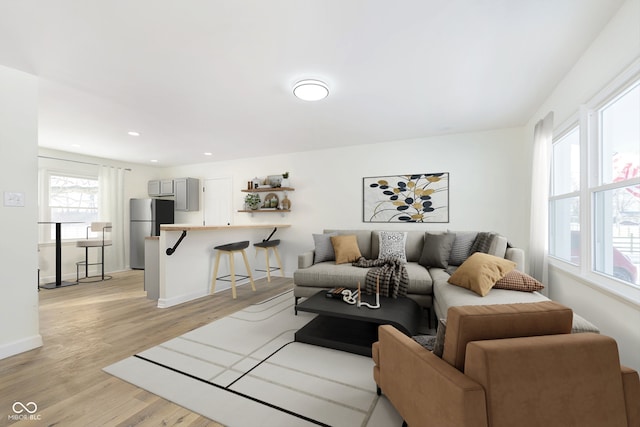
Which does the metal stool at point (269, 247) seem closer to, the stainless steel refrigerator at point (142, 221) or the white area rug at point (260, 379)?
the white area rug at point (260, 379)

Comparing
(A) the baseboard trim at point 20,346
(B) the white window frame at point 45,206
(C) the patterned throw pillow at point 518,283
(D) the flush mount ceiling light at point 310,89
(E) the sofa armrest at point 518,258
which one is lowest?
(A) the baseboard trim at point 20,346

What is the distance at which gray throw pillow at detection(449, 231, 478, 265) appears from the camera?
11.4ft

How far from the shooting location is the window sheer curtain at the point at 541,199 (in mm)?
2951

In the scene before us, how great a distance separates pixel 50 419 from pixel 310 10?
2791 mm

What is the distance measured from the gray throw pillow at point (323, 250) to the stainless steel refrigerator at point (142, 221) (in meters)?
3.93

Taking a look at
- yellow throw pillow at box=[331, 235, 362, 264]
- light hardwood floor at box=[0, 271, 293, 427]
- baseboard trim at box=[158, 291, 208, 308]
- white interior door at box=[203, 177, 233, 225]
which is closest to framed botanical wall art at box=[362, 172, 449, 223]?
yellow throw pillow at box=[331, 235, 362, 264]

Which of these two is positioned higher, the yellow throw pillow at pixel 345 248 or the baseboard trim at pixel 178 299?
the yellow throw pillow at pixel 345 248

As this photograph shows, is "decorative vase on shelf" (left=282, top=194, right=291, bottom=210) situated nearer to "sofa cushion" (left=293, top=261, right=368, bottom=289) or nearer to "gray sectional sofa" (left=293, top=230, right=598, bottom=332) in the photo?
"gray sectional sofa" (left=293, top=230, right=598, bottom=332)

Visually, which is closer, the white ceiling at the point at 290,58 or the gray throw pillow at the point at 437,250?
the white ceiling at the point at 290,58

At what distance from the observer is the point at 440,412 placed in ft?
3.44

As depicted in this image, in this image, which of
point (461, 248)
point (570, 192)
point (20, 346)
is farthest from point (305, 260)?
point (570, 192)

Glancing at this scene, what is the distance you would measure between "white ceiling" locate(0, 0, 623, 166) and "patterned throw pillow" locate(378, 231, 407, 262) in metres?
1.53

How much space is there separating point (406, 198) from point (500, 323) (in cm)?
349

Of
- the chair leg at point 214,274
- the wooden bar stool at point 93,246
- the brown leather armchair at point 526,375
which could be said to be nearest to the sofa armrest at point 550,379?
the brown leather armchair at point 526,375
